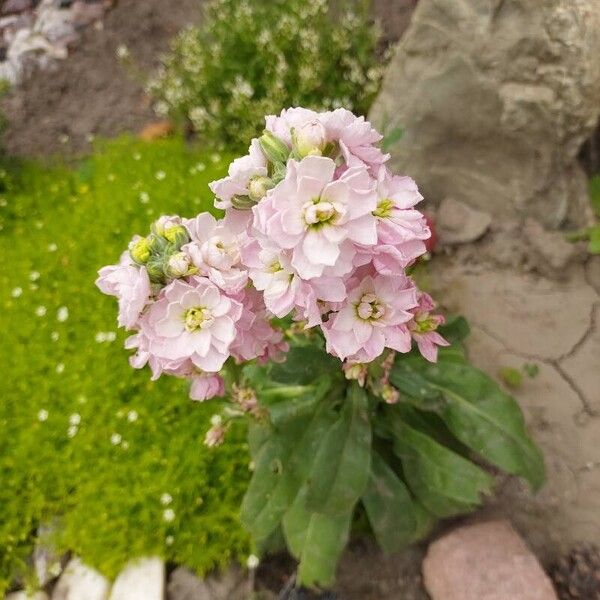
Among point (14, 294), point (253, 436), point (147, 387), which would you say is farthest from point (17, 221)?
point (253, 436)

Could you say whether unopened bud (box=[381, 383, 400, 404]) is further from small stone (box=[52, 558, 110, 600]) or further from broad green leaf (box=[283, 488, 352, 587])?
small stone (box=[52, 558, 110, 600])

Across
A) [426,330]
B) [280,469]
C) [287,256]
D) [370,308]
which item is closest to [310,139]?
[287,256]

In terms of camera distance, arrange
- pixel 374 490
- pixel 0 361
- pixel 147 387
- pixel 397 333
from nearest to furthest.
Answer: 1. pixel 397 333
2. pixel 374 490
3. pixel 147 387
4. pixel 0 361

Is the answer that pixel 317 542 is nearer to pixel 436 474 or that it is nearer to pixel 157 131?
pixel 436 474

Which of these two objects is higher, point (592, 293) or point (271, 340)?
point (271, 340)

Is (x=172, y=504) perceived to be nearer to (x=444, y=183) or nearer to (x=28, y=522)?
(x=28, y=522)

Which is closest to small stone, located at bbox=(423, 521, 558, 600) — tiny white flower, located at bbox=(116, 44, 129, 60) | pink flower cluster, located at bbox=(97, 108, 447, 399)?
pink flower cluster, located at bbox=(97, 108, 447, 399)

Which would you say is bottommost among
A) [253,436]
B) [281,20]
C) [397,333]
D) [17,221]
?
[17,221]
